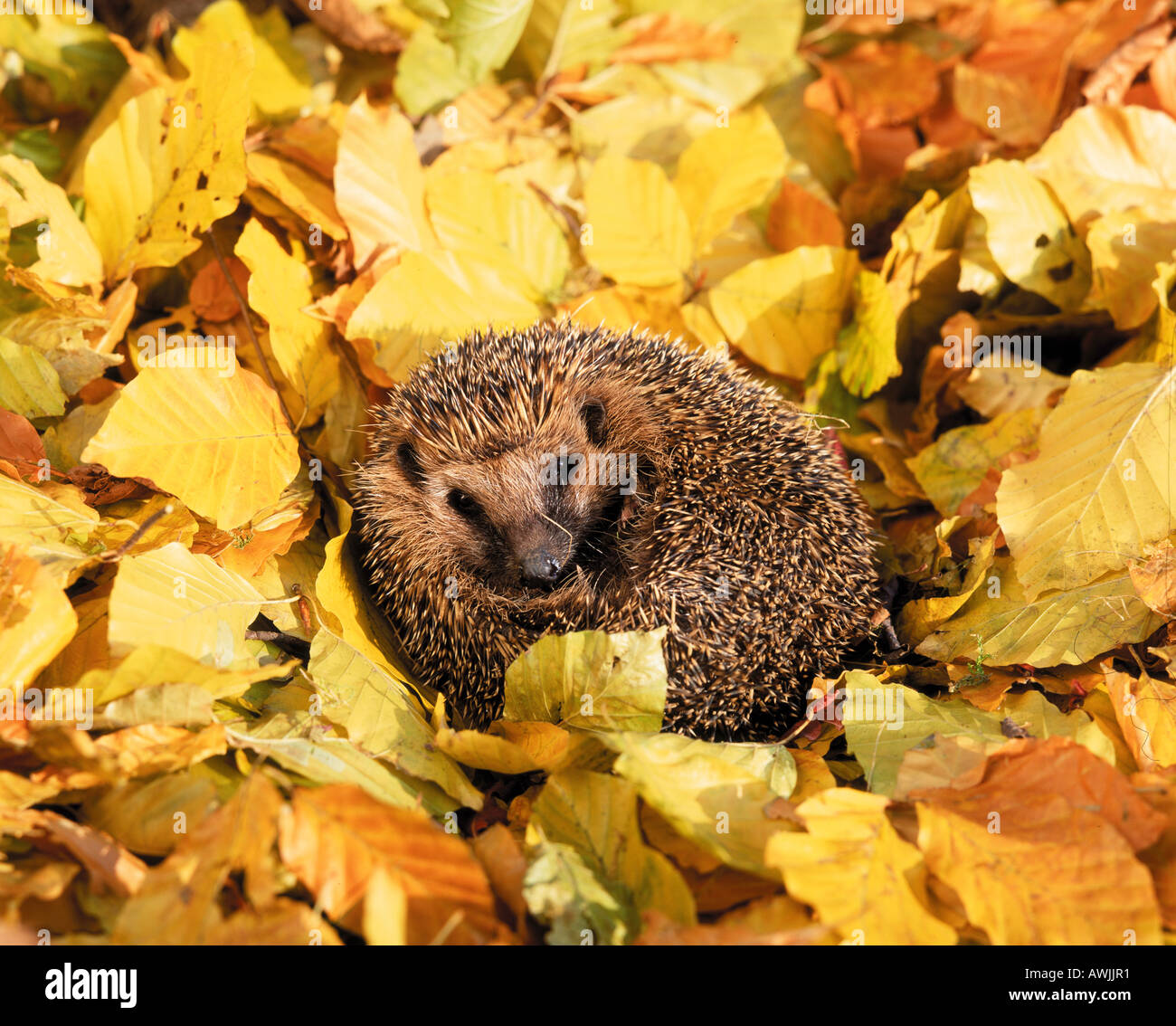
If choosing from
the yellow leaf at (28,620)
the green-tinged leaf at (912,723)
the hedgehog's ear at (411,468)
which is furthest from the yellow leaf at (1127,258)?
the yellow leaf at (28,620)

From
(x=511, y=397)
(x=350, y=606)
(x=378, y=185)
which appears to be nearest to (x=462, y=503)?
(x=511, y=397)

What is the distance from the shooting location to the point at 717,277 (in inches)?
123

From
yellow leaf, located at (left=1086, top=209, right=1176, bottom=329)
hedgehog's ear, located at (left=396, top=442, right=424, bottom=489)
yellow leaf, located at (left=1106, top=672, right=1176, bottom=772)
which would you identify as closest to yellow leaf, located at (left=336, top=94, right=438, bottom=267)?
hedgehog's ear, located at (left=396, top=442, right=424, bottom=489)

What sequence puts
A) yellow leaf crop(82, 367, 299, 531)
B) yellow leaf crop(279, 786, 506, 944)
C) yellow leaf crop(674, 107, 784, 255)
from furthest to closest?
yellow leaf crop(674, 107, 784, 255)
yellow leaf crop(82, 367, 299, 531)
yellow leaf crop(279, 786, 506, 944)

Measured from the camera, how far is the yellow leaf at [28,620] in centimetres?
184

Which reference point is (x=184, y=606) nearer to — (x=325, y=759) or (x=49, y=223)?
(x=325, y=759)

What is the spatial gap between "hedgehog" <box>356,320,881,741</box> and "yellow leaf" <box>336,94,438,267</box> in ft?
1.34

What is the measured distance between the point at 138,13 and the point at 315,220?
1.53m

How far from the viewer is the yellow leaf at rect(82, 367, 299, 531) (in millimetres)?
2145

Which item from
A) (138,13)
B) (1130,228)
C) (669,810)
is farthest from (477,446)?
(138,13)

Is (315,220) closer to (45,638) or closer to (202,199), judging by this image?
(202,199)

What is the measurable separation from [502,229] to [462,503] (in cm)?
87

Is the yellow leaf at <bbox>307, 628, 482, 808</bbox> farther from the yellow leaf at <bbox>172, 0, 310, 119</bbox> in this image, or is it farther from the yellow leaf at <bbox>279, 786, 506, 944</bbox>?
the yellow leaf at <bbox>172, 0, 310, 119</bbox>

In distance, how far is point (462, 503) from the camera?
2.72m
